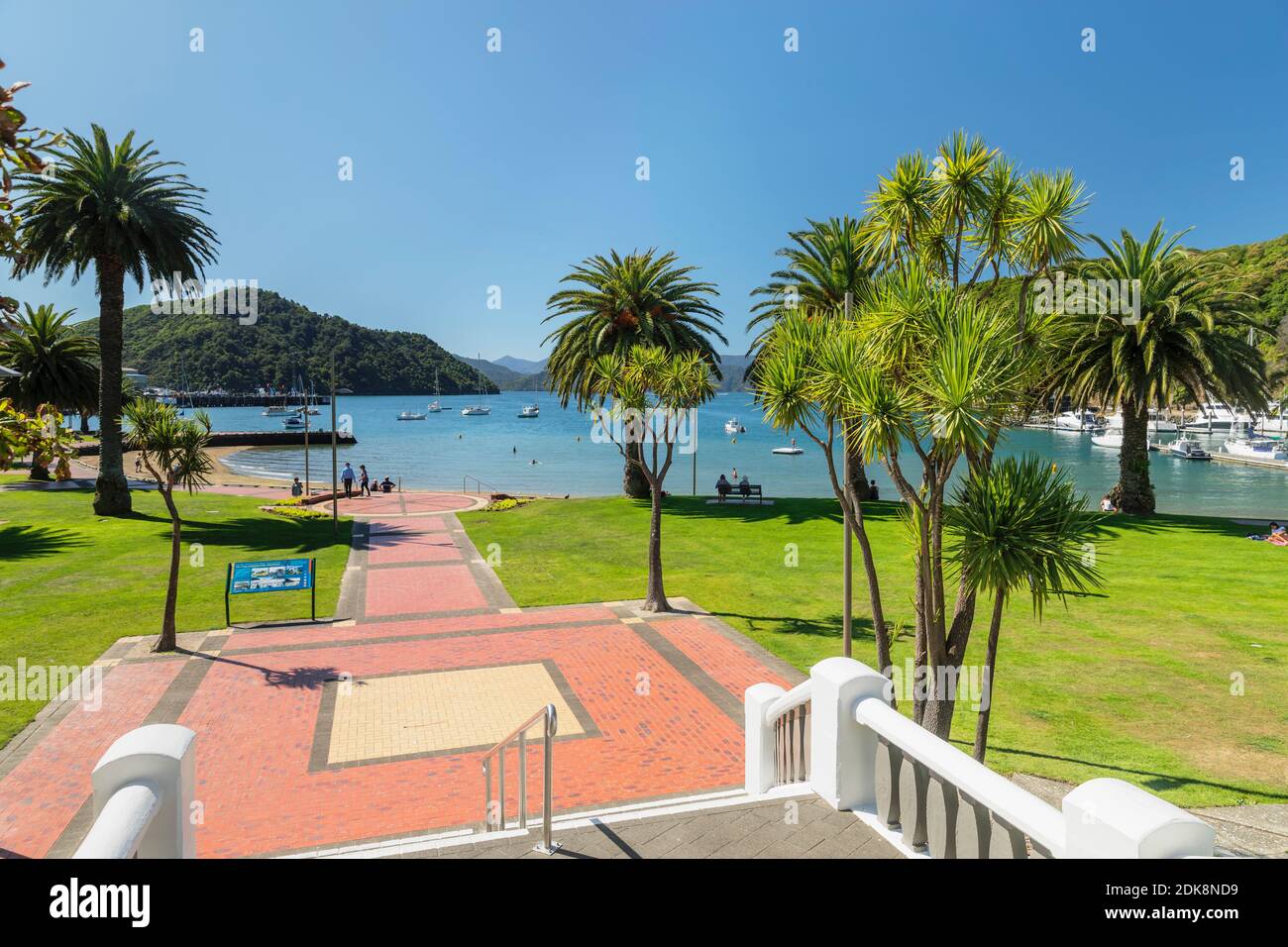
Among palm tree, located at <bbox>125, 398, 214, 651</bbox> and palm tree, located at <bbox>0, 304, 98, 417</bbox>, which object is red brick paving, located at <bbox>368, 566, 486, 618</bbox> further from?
palm tree, located at <bbox>0, 304, 98, 417</bbox>

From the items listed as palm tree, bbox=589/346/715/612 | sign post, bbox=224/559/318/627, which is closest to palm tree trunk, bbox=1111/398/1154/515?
palm tree, bbox=589/346/715/612

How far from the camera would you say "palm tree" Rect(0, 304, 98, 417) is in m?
39.0

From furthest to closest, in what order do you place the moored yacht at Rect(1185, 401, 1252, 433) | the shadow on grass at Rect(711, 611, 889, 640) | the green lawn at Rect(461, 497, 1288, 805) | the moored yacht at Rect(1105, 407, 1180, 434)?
the moored yacht at Rect(1105, 407, 1180, 434), the moored yacht at Rect(1185, 401, 1252, 433), the shadow on grass at Rect(711, 611, 889, 640), the green lawn at Rect(461, 497, 1288, 805)

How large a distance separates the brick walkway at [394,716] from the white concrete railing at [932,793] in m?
3.78

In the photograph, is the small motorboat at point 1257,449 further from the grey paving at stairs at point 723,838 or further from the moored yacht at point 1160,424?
the grey paving at stairs at point 723,838

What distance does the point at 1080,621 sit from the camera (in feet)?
57.4

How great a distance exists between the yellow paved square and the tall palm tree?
35.9 m

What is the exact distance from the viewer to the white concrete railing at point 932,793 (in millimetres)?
3430

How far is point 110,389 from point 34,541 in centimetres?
746

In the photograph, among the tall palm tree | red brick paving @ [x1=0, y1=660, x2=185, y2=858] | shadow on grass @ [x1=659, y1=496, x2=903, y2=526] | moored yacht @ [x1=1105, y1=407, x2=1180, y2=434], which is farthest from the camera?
moored yacht @ [x1=1105, y1=407, x2=1180, y2=434]

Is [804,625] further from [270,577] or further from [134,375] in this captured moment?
[134,375]

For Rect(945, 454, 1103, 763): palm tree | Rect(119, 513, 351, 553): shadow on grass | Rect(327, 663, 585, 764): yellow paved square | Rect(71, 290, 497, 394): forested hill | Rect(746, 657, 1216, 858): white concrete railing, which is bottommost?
Rect(327, 663, 585, 764): yellow paved square

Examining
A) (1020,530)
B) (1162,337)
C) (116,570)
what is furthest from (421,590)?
(1162,337)
